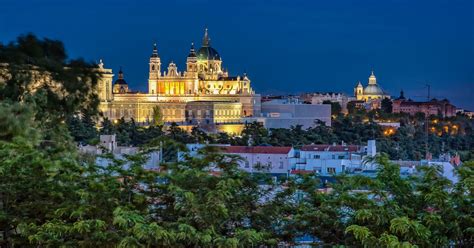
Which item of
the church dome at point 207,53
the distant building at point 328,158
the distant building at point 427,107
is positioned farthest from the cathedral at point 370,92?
the distant building at point 328,158

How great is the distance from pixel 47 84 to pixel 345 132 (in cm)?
4056

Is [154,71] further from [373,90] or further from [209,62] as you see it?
[373,90]

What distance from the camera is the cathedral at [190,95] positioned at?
6153cm

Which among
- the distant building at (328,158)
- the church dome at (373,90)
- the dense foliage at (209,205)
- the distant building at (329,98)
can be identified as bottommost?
the distant building at (328,158)

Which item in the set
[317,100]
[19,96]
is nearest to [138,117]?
[317,100]

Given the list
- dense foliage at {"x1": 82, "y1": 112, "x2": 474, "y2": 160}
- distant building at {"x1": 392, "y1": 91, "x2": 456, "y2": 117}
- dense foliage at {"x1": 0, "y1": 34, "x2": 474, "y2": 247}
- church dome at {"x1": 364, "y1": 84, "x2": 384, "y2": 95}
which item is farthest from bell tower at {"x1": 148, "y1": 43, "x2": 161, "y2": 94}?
dense foliage at {"x1": 0, "y1": 34, "x2": 474, "y2": 247}

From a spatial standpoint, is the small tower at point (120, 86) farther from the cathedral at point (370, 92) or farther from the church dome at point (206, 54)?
the cathedral at point (370, 92)

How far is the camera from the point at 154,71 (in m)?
69.6

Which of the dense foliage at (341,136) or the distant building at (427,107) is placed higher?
the distant building at (427,107)

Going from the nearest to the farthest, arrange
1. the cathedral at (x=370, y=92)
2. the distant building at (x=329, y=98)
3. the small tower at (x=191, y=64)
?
1. the small tower at (x=191, y=64)
2. the distant building at (x=329, y=98)
3. the cathedral at (x=370, y=92)

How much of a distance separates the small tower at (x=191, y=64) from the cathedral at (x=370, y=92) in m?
30.7

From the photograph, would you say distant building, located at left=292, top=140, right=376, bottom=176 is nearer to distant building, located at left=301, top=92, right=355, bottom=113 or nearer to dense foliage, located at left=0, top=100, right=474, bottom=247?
dense foliage, located at left=0, top=100, right=474, bottom=247

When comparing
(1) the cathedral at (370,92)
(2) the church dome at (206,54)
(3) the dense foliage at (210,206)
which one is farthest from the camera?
(1) the cathedral at (370,92)

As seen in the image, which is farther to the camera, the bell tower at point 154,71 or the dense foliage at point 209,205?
the bell tower at point 154,71
